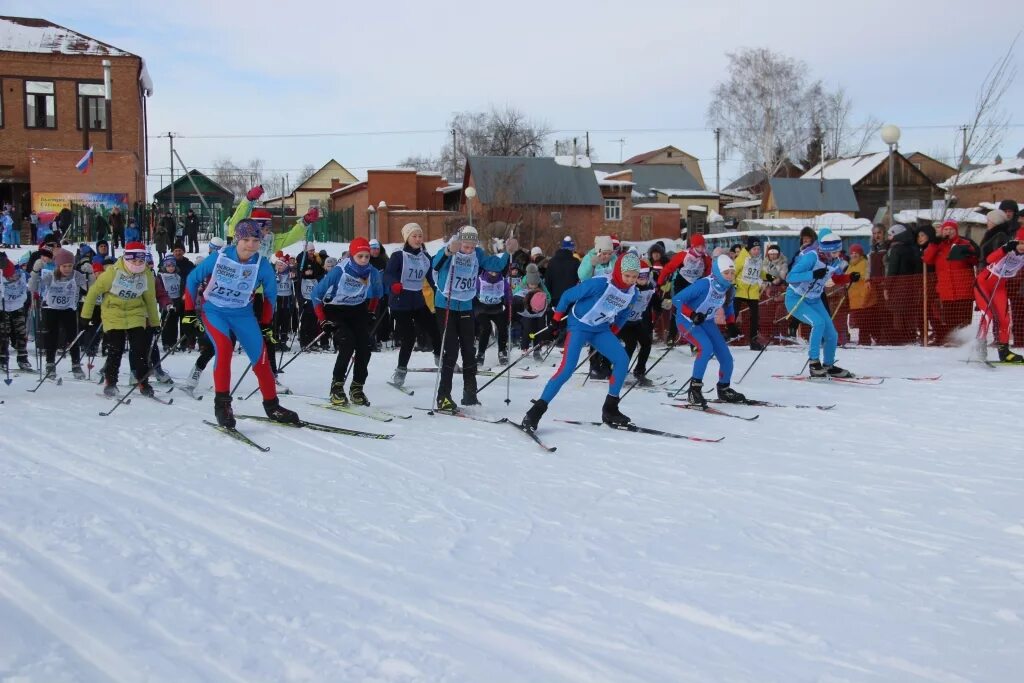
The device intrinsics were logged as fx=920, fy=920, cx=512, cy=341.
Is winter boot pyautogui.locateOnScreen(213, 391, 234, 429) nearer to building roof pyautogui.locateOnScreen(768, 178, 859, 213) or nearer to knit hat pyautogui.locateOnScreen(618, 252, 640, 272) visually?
knit hat pyautogui.locateOnScreen(618, 252, 640, 272)

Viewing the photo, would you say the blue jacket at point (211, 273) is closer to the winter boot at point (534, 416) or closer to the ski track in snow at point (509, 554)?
the ski track in snow at point (509, 554)

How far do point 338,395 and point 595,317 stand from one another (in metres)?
2.89

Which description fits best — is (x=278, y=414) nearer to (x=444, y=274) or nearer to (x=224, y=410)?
(x=224, y=410)

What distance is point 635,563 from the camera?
4.56 m

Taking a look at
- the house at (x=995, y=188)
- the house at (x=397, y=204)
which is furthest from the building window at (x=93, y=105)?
the house at (x=995, y=188)

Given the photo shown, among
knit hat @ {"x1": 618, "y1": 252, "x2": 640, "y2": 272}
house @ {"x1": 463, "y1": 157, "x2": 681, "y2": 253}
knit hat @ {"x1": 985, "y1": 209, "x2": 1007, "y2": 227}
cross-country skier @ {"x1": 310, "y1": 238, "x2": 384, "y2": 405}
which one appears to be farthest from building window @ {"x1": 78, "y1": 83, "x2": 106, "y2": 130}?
knit hat @ {"x1": 618, "y1": 252, "x2": 640, "y2": 272}

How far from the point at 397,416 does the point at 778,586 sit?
5090 mm

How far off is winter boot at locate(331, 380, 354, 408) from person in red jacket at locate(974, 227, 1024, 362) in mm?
7933

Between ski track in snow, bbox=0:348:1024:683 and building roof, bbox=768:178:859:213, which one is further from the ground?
building roof, bbox=768:178:859:213

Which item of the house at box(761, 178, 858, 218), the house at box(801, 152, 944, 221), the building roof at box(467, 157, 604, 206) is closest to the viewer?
the building roof at box(467, 157, 604, 206)

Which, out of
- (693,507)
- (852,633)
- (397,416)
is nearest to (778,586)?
(852,633)

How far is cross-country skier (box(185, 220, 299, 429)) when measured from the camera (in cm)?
775

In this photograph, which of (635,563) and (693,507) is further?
(693,507)

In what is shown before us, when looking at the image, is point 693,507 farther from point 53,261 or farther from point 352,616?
point 53,261
